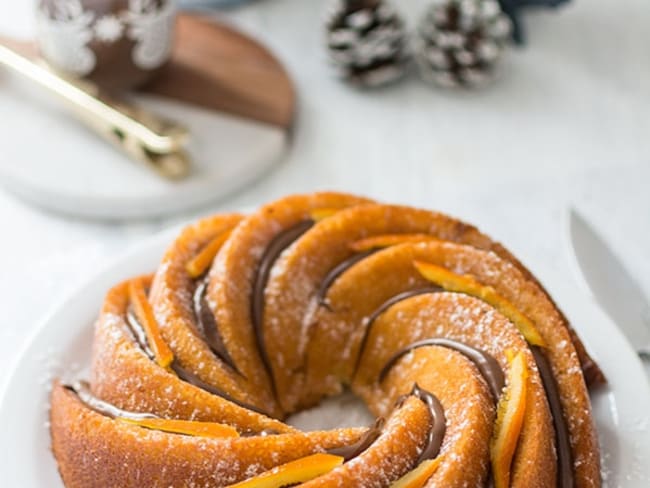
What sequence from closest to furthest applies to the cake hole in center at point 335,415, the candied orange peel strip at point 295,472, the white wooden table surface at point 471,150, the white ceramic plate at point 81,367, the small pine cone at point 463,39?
the candied orange peel strip at point 295,472, the white ceramic plate at point 81,367, the cake hole in center at point 335,415, the white wooden table surface at point 471,150, the small pine cone at point 463,39

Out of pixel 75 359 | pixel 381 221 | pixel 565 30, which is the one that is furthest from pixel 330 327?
pixel 565 30

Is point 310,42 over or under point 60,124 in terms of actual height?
over

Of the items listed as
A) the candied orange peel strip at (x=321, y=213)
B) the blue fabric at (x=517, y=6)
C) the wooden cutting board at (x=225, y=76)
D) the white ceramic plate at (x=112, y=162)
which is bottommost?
the candied orange peel strip at (x=321, y=213)

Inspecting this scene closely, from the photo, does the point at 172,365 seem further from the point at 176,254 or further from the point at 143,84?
the point at 143,84

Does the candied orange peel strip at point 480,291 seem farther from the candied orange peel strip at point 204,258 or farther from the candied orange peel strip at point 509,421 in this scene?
the candied orange peel strip at point 204,258

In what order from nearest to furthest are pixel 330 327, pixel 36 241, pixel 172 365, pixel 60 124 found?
pixel 172 365 < pixel 330 327 < pixel 36 241 < pixel 60 124

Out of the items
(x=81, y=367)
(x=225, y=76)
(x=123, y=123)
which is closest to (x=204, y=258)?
(x=81, y=367)

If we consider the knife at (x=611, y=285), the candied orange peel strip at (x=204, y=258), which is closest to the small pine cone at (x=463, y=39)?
the knife at (x=611, y=285)

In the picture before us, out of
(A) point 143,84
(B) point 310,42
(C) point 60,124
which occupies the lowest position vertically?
(C) point 60,124
